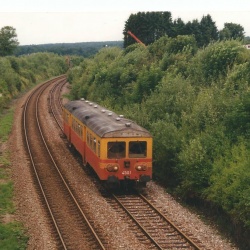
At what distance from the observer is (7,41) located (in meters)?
93.7

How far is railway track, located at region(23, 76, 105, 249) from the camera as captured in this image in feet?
47.2

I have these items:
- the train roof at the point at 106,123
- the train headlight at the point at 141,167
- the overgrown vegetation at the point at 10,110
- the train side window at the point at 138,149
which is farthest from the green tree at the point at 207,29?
the train headlight at the point at 141,167

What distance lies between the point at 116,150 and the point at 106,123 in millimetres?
1720

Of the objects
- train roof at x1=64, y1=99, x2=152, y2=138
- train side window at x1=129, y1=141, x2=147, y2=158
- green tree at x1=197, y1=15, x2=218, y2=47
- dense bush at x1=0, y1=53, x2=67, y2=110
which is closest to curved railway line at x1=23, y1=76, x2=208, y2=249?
train side window at x1=129, y1=141, x2=147, y2=158

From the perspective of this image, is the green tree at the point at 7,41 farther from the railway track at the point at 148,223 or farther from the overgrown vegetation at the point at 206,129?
the railway track at the point at 148,223

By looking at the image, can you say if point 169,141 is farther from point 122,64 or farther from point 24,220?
point 122,64

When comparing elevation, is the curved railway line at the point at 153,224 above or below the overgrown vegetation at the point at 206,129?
below

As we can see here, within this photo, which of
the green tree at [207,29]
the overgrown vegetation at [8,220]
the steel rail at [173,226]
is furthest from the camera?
the green tree at [207,29]

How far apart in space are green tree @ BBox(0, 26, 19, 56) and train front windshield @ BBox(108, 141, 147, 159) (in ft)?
263

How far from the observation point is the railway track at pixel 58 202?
14383mm

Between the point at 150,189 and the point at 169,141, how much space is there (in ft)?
7.38

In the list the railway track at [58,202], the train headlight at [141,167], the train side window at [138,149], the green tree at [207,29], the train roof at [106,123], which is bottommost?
the railway track at [58,202]

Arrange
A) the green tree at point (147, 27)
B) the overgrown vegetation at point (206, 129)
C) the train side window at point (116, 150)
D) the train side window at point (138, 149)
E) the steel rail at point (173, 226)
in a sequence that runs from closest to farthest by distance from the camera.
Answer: the steel rail at point (173, 226) < the overgrown vegetation at point (206, 129) < the train side window at point (116, 150) < the train side window at point (138, 149) < the green tree at point (147, 27)

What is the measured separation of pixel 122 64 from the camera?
4141 cm
